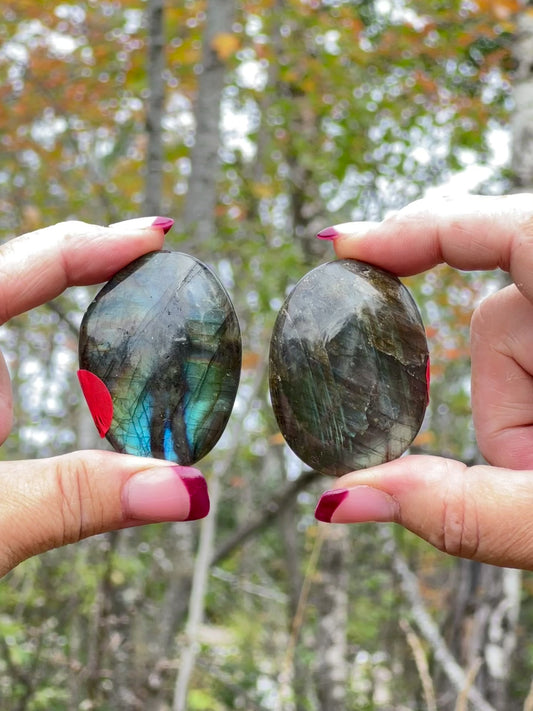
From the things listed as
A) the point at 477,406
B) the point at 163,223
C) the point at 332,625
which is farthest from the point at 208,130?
the point at 332,625

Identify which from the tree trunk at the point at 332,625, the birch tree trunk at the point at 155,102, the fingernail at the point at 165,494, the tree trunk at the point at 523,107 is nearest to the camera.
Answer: the fingernail at the point at 165,494

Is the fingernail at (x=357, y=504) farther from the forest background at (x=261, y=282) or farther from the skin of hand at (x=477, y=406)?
the forest background at (x=261, y=282)

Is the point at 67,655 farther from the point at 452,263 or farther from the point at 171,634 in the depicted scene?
the point at 452,263

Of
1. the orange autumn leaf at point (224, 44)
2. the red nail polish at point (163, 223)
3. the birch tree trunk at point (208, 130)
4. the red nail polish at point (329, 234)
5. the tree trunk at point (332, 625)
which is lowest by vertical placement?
the tree trunk at point (332, 625)

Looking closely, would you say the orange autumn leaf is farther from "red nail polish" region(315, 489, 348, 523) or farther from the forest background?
"red nail polish" region(315, 489, 348, 523)

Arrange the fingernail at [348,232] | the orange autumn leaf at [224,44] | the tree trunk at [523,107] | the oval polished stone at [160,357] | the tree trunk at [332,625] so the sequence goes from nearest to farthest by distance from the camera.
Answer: the oval polished stone at [160,357]
the fingernail at [348,232]
the tree trunk at [523,107]
the orange autumn leaf at [224,44]
the tree trunk at [332,625]

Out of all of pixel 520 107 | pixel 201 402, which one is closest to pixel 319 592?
pixel 520 107

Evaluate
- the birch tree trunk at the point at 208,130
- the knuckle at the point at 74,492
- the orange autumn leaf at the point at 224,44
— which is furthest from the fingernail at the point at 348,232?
the orange autumn leaf at the point at 224,44

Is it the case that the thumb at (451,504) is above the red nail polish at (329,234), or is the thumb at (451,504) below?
below
